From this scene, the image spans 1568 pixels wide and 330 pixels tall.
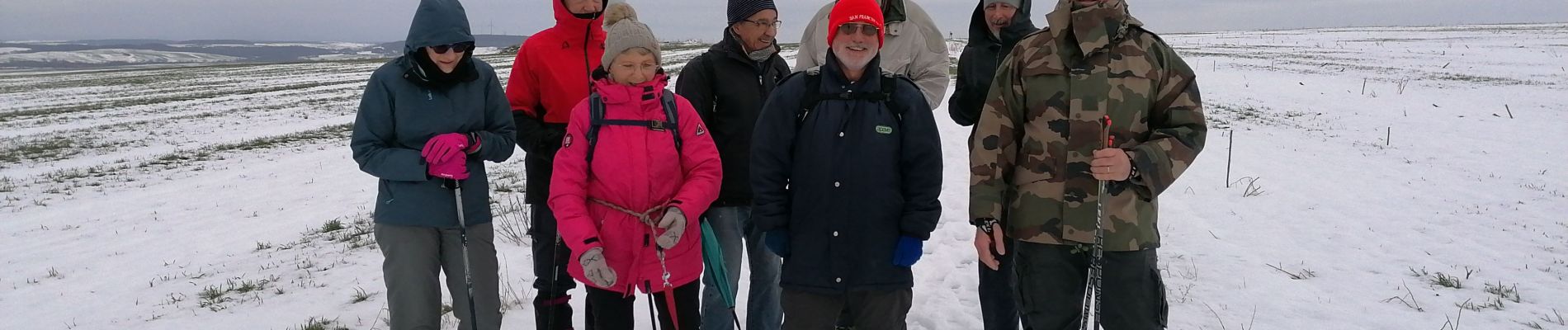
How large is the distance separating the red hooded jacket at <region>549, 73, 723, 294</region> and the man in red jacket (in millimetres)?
614

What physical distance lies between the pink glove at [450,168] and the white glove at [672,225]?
38.0 inches

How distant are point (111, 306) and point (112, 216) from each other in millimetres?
4382

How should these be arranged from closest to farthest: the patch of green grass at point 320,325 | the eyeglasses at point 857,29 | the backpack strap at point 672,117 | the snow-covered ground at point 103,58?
the eyeglasses at point 857,29 < the backpack strap at point 672,117 < the patch of green grass at point 320,325 < the snow-covered ground at point 103,58

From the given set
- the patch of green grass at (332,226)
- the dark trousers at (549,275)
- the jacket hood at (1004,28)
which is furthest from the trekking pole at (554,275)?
the patch of green grass at (332,226)

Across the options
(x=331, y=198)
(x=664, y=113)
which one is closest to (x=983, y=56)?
(x=664, y=113)

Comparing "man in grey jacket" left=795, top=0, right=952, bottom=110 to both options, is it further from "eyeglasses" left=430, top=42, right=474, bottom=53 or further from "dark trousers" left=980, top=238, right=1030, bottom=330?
"eyeglasses" left=430, top=42, right=474, bottom=53

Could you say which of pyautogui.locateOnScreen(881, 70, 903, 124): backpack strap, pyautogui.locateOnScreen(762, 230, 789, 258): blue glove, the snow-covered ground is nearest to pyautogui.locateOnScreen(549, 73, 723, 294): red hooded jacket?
pyautogui.locateOnScreen(762, 230, 789, 258): blue glove

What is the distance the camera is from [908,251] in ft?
9.73

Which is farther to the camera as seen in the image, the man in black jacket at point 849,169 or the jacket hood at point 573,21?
the jacket hood at point 573,21

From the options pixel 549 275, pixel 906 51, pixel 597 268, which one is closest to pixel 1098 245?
pixel 906 51

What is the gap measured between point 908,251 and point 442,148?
2049mm

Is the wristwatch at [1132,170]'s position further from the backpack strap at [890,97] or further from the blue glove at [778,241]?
the blue glove at [778,241]

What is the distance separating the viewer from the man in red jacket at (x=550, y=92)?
3.76 metres

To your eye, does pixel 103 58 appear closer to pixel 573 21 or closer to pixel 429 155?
→ pixel 573 21
